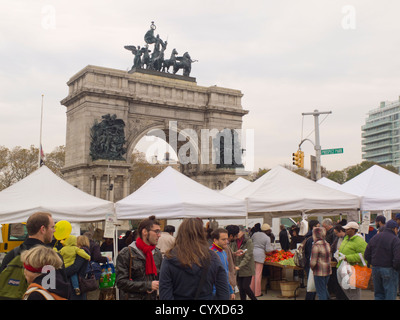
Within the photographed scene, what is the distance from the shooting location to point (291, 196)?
11.8m

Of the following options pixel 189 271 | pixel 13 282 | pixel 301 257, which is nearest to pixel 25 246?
pixel 13 282

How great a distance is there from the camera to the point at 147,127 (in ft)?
133

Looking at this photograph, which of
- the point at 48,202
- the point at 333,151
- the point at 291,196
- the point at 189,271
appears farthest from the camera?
the point at 333,151

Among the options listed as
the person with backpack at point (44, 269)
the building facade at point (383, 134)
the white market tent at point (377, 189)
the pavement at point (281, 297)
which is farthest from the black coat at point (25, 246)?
the building facade at point (383, 134)

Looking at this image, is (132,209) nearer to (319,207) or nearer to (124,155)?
(319,207)

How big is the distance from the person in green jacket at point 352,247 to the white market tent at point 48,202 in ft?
17.8

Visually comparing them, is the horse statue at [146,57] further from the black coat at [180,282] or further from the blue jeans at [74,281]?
the black coat at [180,282]

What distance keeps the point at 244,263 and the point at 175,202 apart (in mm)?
2552

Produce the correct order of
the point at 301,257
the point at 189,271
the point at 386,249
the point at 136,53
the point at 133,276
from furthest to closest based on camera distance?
the point at 136,53 < the point at 301,257 < the point at 386,249 < the point at 133,276 < the point at 189,271

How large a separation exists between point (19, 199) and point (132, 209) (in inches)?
108

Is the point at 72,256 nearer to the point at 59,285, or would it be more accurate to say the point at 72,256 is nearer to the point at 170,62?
the point at 59,285

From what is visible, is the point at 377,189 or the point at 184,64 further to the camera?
the point at 184,64

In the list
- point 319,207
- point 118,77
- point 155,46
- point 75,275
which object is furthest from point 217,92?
point 75,275
